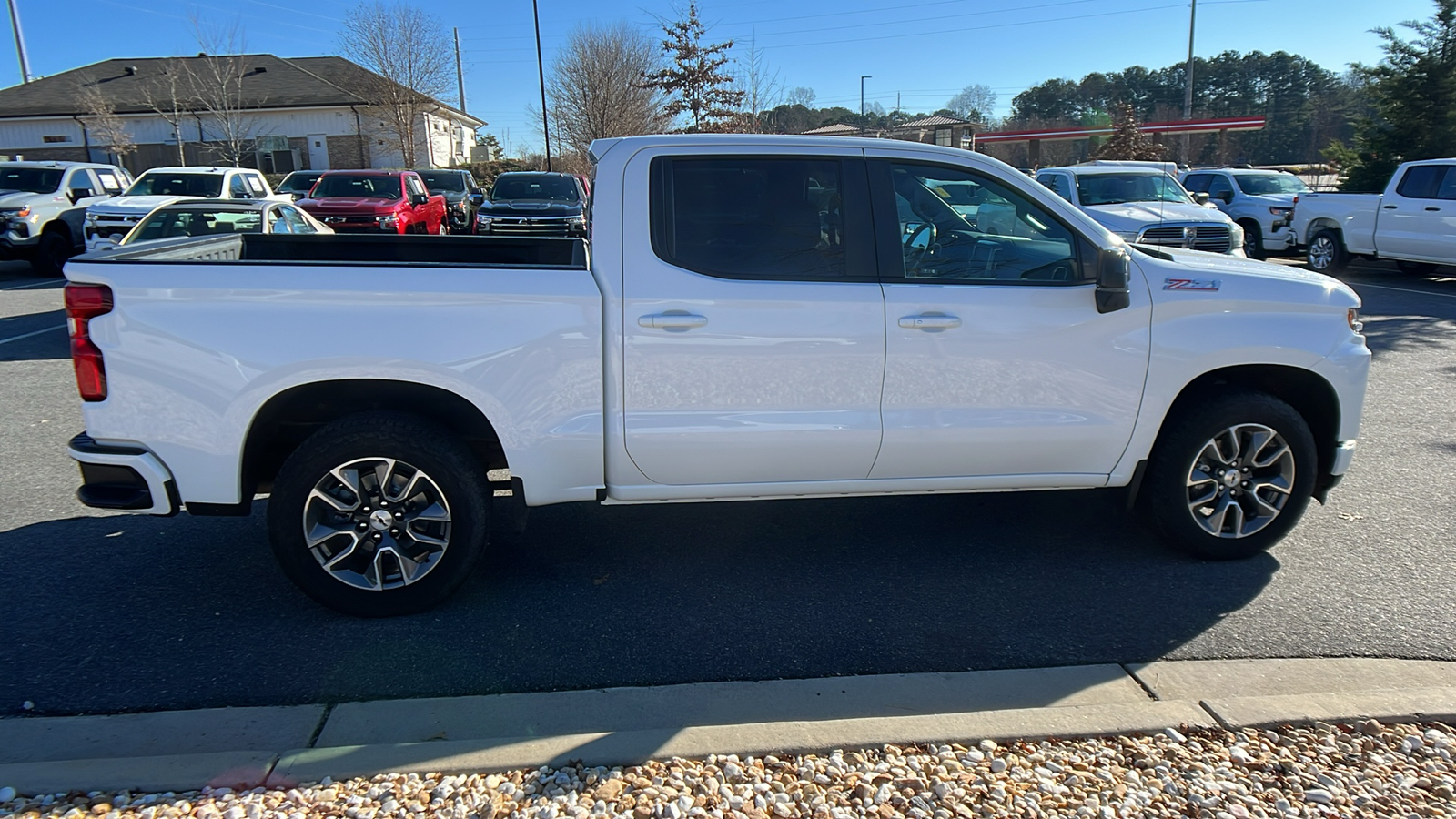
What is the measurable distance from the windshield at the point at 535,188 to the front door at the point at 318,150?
91.1 ft

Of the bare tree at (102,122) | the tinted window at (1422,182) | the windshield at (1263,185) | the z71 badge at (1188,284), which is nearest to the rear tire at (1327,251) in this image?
the tinted window at (1422,182)

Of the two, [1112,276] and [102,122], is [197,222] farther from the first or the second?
[102,122]

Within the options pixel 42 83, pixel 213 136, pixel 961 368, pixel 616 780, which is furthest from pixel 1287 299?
pixel 42 83

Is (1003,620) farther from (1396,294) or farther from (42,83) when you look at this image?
(42,83)

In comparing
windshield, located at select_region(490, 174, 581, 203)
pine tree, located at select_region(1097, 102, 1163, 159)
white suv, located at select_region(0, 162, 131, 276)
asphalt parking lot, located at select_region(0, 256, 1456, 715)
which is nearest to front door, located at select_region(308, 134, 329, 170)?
white suv, located at select_region(0, 162, 131, 276)

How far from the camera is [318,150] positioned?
43094mm

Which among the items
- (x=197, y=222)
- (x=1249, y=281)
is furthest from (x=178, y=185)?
(x=1249, y=281)

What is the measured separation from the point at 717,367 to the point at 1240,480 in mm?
2612

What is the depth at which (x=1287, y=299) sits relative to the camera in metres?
4.38

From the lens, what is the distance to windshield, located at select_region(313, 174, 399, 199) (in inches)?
741

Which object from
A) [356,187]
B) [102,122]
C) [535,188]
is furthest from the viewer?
[102,122]

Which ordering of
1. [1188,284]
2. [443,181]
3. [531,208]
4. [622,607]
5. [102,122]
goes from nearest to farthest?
1. [622,607]
2. [1188,284]
3. [531,208]
4. [443,181]
5. [102,122]

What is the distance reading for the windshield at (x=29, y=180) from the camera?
16.8 m

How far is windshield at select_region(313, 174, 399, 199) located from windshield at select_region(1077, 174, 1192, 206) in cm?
→ 1287
